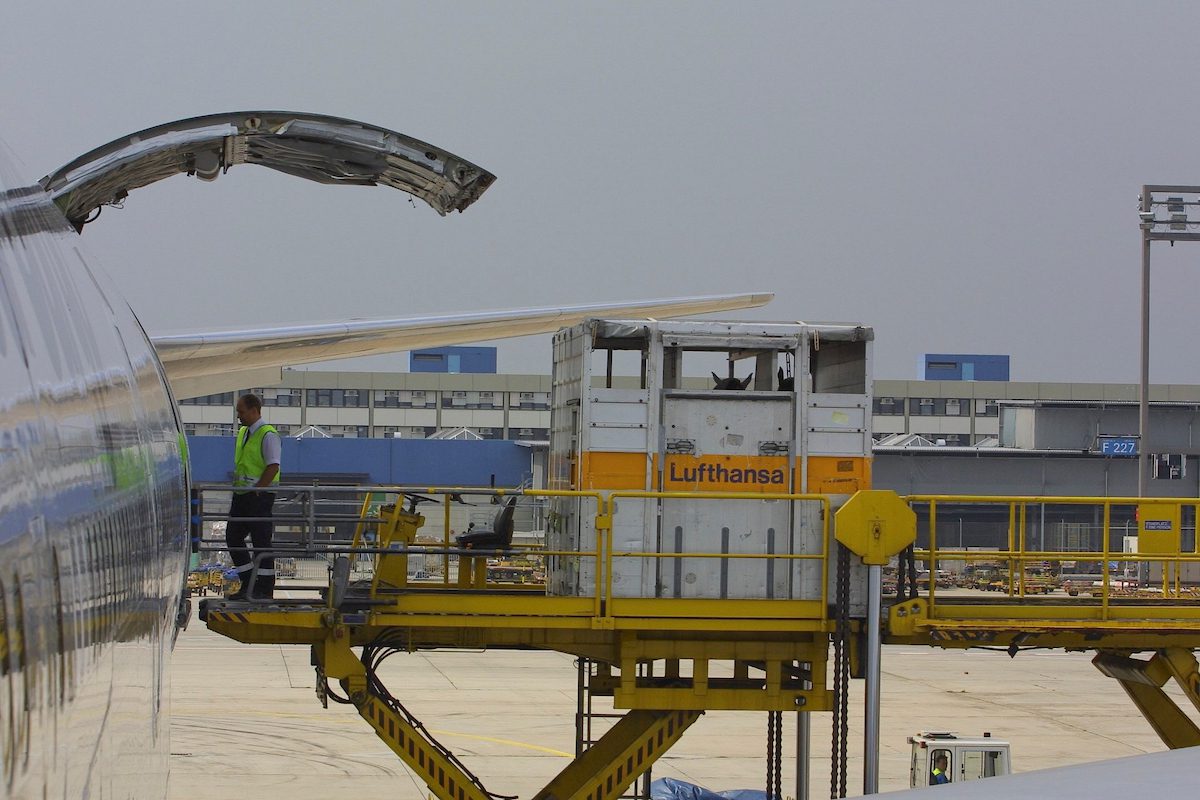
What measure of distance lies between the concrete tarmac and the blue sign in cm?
1299

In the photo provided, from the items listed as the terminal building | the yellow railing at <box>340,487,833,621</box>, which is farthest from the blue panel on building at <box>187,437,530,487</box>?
the yellow railing at <box>340,487,833,621</box>

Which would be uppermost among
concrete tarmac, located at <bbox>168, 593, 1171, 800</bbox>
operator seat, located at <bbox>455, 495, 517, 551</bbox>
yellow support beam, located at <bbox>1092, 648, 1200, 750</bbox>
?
operator seat, located at <bbox>455, 495, 517, 551</bbox>

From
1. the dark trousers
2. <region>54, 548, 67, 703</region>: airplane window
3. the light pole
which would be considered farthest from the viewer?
the light pole

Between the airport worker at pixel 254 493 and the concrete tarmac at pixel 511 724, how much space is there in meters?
6.55

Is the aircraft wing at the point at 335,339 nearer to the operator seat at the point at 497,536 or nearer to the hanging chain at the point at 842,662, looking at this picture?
the operator seat at the point at 497,536

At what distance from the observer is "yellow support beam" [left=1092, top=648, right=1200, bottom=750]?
12.8m

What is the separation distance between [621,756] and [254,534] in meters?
3.84

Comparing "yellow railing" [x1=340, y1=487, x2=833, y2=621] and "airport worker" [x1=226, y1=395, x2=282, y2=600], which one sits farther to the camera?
"airport worker" [x1=226, y1=395, x2=282, y2=600]

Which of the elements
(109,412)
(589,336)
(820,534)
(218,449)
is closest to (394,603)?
(589,336)

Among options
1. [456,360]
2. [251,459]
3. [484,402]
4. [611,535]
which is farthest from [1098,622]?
[456,360]

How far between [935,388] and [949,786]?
3135 inches

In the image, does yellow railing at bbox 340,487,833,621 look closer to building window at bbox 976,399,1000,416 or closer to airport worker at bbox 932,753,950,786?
airport worker at bbox 932,753,950,786

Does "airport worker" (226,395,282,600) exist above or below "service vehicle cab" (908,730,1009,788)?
above

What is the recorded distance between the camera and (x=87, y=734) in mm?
3336
